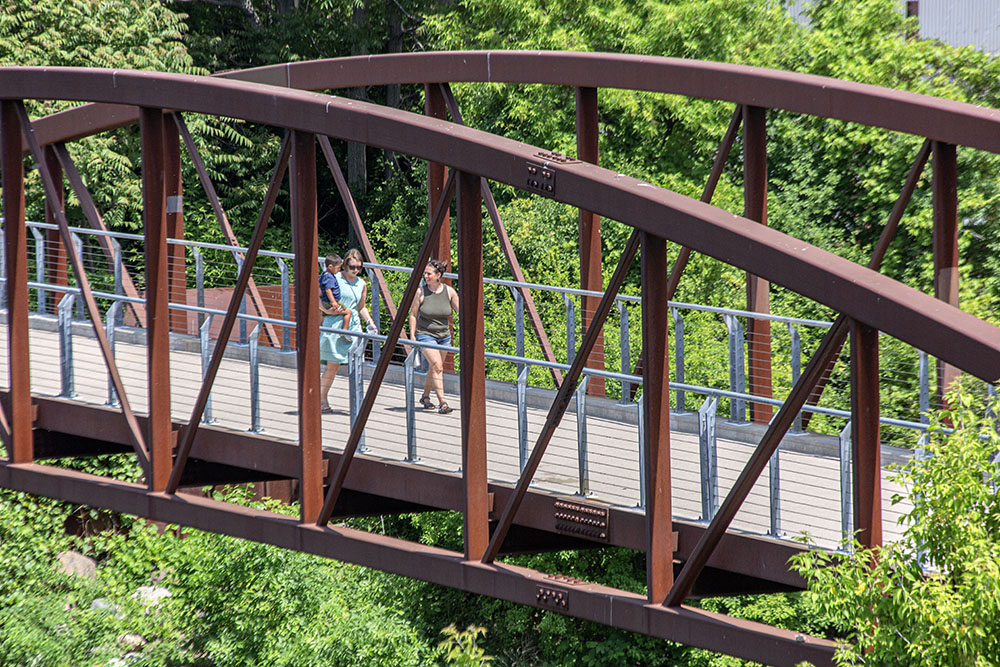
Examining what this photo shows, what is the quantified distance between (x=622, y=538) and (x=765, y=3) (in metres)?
16.8

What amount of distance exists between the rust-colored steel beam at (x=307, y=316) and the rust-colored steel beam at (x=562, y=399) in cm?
134

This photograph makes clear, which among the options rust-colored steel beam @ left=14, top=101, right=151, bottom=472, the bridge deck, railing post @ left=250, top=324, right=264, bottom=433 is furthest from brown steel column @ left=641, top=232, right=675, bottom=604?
rust-colored steel beam @ left=14, top=101, right=151, bottom=472

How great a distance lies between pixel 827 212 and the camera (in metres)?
19.6

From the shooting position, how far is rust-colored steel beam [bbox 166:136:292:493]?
8.09 metres

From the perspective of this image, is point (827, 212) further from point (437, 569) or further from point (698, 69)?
point (437, 569)

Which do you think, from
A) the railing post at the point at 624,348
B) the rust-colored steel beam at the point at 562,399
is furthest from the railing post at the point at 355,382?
the railing post at the point at 624,348

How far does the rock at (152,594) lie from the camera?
662 inches

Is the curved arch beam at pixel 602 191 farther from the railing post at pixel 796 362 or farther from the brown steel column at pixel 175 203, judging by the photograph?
the railing post at pixel 796 362

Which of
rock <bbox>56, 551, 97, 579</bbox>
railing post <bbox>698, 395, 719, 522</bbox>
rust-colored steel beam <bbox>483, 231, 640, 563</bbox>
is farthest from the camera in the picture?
rock <bbox>56, 551, 97, 579</bbox>

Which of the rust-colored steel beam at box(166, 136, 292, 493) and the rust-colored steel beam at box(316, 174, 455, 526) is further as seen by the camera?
the rust-colored steel beam at box(166, 136, 292, 493)

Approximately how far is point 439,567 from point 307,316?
5.86 ft

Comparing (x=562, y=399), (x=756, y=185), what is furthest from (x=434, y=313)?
(x=756, y=185)

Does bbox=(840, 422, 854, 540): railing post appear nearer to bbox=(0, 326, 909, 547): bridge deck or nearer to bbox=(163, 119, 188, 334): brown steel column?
bbox=(0, 326, 909, 547): bridge deck

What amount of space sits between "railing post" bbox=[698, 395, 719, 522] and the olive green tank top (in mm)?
2995
